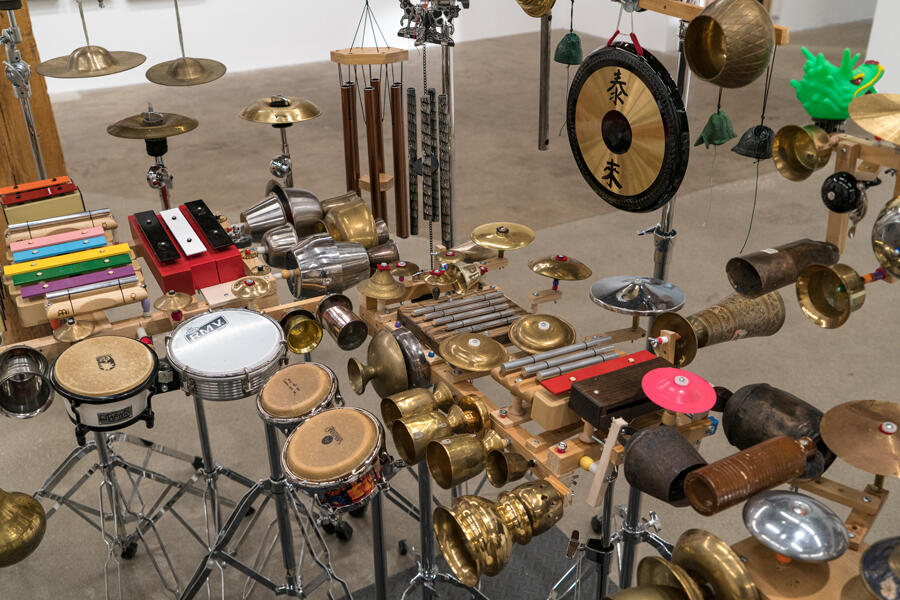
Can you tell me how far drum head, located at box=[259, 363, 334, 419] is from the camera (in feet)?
7.80

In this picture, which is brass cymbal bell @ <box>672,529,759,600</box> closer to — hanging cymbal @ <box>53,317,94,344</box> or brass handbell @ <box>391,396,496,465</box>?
brass handbell @ <box>391,396,496,465</box>

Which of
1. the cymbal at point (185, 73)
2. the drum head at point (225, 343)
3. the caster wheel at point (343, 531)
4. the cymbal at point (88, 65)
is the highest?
the cymbal at point (88, 65)

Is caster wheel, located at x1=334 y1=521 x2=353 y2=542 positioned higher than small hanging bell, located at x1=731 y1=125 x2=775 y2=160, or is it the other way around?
small hanging bell, located at x1=731 y1=125 x2=775 y2=160

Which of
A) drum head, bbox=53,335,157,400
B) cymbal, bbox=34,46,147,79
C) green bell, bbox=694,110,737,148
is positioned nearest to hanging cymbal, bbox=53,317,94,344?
drum head, bbox=53,335,157,400

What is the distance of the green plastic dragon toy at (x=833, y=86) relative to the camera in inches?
73.0

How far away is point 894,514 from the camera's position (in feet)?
11.8

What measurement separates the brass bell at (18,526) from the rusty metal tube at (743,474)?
1.64 m

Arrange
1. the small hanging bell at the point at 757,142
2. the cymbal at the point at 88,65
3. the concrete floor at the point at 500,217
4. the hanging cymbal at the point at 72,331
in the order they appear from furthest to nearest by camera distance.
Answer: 1. the small hanging bell at the point at 757,142
2. the concrete floor at the point at 500,217
3. the cymbal at the point at 88,65
4. the hanging cymbal at the point at 72,331

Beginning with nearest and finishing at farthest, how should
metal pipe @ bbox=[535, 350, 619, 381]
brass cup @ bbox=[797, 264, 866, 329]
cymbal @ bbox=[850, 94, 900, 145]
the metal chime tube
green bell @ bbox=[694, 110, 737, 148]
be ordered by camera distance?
cymbal @ bbox=[850, 94, 900, 145], brass cup @ bbox=[797, 264, 866, 329], metal pipe @ bbox=[535, 350, 619, 381], the metal chime tube, green bell @ bbox=[694, 110, 737, 148]

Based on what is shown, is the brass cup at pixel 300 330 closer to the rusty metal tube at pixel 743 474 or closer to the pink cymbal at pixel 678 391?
the pink cymbal at pixel 678 391

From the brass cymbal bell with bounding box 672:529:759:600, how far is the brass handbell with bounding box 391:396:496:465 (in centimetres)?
69

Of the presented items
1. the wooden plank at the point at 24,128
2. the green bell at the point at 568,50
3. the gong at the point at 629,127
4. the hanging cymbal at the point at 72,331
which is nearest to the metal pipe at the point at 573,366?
the gong at the point at 629,127

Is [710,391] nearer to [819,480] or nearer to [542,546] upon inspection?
[819,480]

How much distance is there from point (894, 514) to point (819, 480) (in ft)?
6.90
